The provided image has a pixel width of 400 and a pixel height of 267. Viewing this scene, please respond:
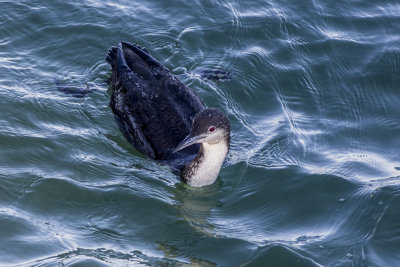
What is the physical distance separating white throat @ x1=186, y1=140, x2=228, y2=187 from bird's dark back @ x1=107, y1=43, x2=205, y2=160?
A: 454 millimetres

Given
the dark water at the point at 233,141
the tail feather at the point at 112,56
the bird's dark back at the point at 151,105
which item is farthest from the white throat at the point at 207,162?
the tail feather at the point at 112,56

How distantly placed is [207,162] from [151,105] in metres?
1.26

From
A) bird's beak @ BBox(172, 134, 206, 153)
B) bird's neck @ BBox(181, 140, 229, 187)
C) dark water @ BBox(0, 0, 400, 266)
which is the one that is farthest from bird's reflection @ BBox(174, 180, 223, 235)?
bird's beak @ BBox(172, 134, 206, 153)

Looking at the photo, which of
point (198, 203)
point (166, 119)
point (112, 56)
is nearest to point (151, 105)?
point (166, 119)

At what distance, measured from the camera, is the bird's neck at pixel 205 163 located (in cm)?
996

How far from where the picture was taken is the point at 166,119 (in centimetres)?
1045

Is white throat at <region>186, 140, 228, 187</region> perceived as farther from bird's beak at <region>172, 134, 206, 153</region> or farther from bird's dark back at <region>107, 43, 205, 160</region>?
bird's dark back at <region>107, 43, 205, 160</region>

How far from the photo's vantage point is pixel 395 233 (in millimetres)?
9281

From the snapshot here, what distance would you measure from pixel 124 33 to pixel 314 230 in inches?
204

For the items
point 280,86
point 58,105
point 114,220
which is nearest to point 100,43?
point 58,105

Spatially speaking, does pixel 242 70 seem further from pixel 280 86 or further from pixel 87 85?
pixel 87 85

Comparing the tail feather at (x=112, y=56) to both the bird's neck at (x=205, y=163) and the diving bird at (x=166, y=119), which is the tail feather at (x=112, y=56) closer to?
the diving bird at (x=166, y=119)

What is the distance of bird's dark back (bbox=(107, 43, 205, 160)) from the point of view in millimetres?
10391

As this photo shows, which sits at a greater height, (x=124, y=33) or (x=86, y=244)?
(x=124, y=33)
